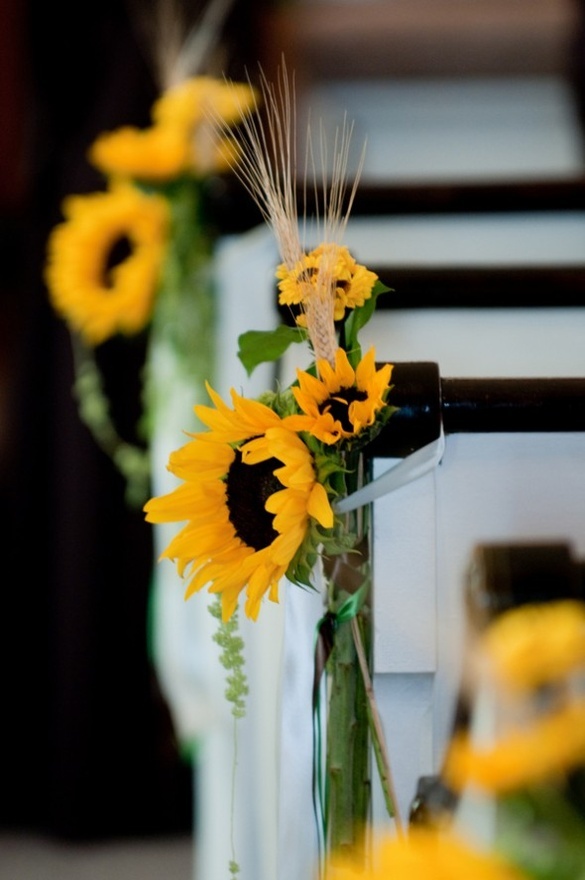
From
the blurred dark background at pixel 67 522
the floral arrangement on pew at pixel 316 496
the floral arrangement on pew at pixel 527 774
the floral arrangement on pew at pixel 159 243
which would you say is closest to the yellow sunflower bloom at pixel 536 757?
the floral arrangement on pew at pixel 527 774

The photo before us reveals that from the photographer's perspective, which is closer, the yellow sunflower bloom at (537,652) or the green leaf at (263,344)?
the yellow sunflower bloom at (537,652)

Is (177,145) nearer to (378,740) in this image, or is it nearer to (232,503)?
(232,503)

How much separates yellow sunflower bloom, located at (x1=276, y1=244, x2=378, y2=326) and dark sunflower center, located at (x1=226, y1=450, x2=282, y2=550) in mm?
106

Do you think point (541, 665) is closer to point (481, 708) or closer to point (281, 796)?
point (481, 708)

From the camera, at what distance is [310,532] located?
1.98 feet

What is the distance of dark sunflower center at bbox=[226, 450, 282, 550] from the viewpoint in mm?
614

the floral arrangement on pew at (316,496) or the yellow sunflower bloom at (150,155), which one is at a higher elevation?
the yellow sunflower bloom at (150,155)

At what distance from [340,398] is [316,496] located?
65 mm

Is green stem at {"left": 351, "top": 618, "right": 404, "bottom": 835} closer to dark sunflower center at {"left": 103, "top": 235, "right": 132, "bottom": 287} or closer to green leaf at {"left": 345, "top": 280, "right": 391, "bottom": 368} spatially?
green leaf at {"left": 345, "top": 280, "right": 391, "bottom": 368}

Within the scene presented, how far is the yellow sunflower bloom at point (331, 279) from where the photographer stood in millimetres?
606

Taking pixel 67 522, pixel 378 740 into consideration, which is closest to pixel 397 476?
pixel 378 740

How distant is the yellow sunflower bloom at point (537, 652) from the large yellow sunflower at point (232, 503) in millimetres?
156

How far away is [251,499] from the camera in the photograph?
2.03ft

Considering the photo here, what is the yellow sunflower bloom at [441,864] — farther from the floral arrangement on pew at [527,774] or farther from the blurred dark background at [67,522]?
the blurred dark background at [67,522]
